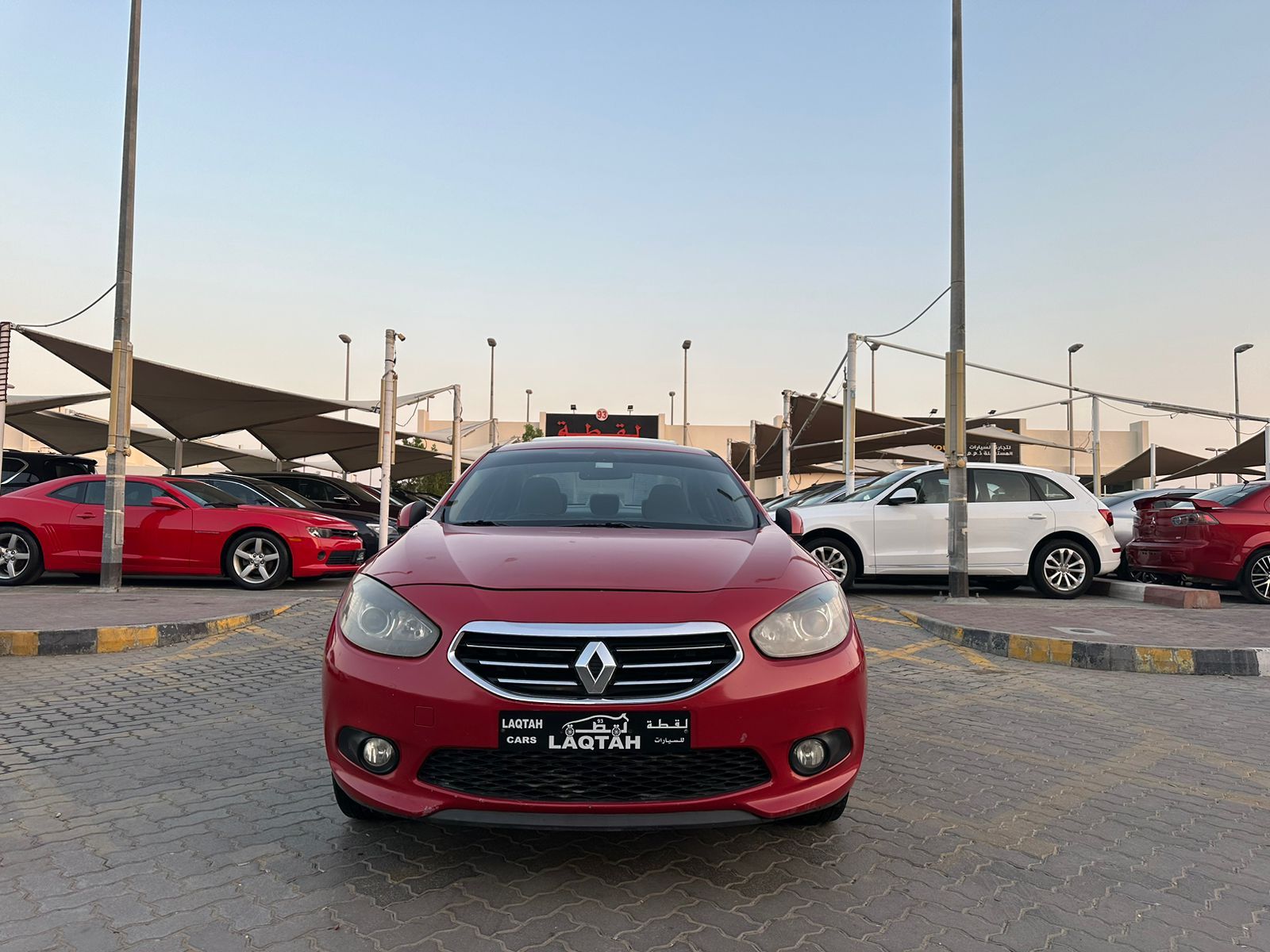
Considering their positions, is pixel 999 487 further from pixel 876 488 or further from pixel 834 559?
pixel 834 559

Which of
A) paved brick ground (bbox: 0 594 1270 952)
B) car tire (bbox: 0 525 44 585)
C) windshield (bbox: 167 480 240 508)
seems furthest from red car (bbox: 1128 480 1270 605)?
car tire (bbox: 0 525 44 585)

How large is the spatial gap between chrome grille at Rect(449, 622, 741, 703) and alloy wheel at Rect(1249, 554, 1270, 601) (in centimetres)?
983

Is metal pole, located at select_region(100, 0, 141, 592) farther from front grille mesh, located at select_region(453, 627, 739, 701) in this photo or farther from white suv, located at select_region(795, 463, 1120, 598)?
front grille mesh, located at select_region(453, 627, 739, 701)

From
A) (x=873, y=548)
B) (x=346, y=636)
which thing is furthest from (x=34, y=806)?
(x=873, y=548)

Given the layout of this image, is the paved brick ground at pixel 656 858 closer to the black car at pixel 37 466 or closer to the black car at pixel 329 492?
the black car at pixel 329 492

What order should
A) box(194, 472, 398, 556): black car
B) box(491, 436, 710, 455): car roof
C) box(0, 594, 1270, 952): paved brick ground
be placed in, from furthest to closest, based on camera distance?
box(194, 472, 398, 556): black car → box(491, 436, 710, 455): car roof → box(0, 594, 1270, 952): paved brick ground

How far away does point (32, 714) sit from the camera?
489 cm

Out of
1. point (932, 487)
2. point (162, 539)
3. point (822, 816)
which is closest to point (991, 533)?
point (932, 487)

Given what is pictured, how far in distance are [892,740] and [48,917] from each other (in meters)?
3.50

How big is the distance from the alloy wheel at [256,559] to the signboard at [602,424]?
3132cm

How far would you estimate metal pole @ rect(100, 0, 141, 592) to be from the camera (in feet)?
32.9

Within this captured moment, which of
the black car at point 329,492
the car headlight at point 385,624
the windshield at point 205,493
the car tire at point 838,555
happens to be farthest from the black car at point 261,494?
the car headlight at point 385,624

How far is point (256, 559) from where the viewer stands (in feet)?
35.0

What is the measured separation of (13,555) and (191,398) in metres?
7.38
